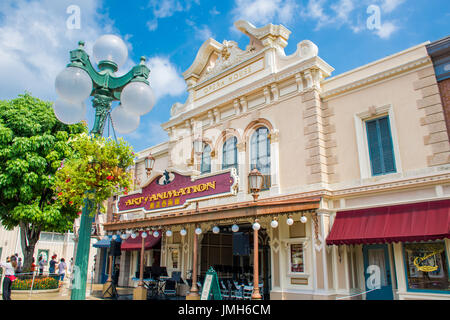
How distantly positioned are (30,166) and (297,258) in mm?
12856

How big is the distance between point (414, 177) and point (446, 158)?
995mm

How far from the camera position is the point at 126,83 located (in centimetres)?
641

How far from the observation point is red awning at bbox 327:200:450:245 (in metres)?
9.46

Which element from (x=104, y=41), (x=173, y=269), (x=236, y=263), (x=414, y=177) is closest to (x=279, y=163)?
(x=414, y=177)

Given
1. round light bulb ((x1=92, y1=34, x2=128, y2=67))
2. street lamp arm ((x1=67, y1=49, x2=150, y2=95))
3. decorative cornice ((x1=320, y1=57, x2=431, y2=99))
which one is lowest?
street lamp arm ((x1=67, y1=49, x2=150, y2=95))

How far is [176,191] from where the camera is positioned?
1318cm

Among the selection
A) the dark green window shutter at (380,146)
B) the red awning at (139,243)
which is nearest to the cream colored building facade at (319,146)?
the dark green window shutter at (380,146)

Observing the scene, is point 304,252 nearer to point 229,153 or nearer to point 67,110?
point 229,153

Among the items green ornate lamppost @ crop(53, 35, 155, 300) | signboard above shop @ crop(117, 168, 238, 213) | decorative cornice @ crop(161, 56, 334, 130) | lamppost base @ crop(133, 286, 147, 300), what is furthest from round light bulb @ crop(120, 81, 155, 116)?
lamppost base @ crop(133, 286, 147, 300)

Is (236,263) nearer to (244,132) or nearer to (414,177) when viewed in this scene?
(244,132)

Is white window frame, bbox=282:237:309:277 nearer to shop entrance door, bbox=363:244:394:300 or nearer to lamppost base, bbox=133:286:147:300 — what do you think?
shop entrance door, bbox=363:244:394:300

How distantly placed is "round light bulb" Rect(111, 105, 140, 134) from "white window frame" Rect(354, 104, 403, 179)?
829 centimetres

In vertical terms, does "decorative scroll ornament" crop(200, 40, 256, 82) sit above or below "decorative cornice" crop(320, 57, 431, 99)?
above

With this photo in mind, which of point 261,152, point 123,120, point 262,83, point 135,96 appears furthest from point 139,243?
point 135,96
